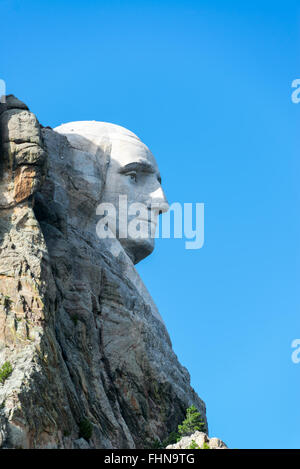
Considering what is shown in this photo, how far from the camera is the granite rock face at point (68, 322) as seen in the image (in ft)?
111

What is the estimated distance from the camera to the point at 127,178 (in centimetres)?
4706

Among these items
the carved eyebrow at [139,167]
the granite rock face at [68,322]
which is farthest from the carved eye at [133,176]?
the granite rock face at [68,322]

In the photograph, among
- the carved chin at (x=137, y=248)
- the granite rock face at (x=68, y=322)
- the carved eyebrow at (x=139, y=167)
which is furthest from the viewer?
the carved eyebrow at (x=139, y=167)

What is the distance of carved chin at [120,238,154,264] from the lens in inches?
1820

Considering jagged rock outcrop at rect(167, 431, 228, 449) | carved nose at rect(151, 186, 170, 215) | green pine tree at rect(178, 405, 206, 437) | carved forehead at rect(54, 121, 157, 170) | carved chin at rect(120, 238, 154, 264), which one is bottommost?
jagged rock outcrop at rect(167, 431, 228, 449)

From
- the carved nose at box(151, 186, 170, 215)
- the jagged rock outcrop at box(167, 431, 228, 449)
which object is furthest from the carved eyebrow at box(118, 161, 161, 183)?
the jagged rock outcrop at box(167, 431, 228, 449)

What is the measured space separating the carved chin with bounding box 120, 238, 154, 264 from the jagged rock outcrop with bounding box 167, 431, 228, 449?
1167 centimetres

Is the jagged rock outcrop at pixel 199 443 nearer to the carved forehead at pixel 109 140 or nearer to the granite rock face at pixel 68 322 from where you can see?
the granite rock face at pixel 68 322

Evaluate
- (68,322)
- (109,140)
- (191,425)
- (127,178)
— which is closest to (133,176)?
(127,178)

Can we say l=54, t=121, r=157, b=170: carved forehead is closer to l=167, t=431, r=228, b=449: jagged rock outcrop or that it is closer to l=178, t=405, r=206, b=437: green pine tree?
l=178, t=405, r=206, b=437: green pine tree

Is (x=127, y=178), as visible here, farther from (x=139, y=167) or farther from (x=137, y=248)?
(x=137, y=248)

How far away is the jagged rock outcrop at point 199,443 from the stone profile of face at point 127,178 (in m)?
11.8
